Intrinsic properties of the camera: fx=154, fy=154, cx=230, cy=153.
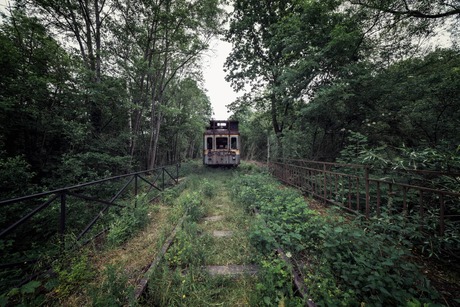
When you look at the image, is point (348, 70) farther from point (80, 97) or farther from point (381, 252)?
point (80, 97)

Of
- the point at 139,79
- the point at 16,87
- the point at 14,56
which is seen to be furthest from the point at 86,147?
the point at 139,79

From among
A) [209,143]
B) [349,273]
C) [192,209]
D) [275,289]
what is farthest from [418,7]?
[209,143]

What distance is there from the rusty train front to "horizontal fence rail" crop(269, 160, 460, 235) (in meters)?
2.77

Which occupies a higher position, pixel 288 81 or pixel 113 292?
pixel 288 81

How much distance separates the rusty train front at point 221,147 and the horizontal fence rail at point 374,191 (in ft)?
9.08

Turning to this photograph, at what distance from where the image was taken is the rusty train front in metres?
10.2

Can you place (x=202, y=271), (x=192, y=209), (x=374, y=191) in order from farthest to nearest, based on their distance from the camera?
1. (x=192, y=209)
2. (x=374, y=191)
3. (x=202, y=271)

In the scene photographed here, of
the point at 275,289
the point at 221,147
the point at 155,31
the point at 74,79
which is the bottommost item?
the point at 275,289

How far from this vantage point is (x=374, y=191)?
3680 mm

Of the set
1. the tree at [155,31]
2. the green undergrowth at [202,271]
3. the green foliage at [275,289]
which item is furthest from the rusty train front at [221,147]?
the green foliage at [275,289]

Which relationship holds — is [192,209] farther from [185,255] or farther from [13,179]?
[13,179]

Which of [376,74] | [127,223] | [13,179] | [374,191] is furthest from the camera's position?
[376,74]

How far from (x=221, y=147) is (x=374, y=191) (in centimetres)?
823

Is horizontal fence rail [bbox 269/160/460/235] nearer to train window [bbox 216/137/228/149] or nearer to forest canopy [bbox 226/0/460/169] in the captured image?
forest canopy [bbox 226/0/460/169]
